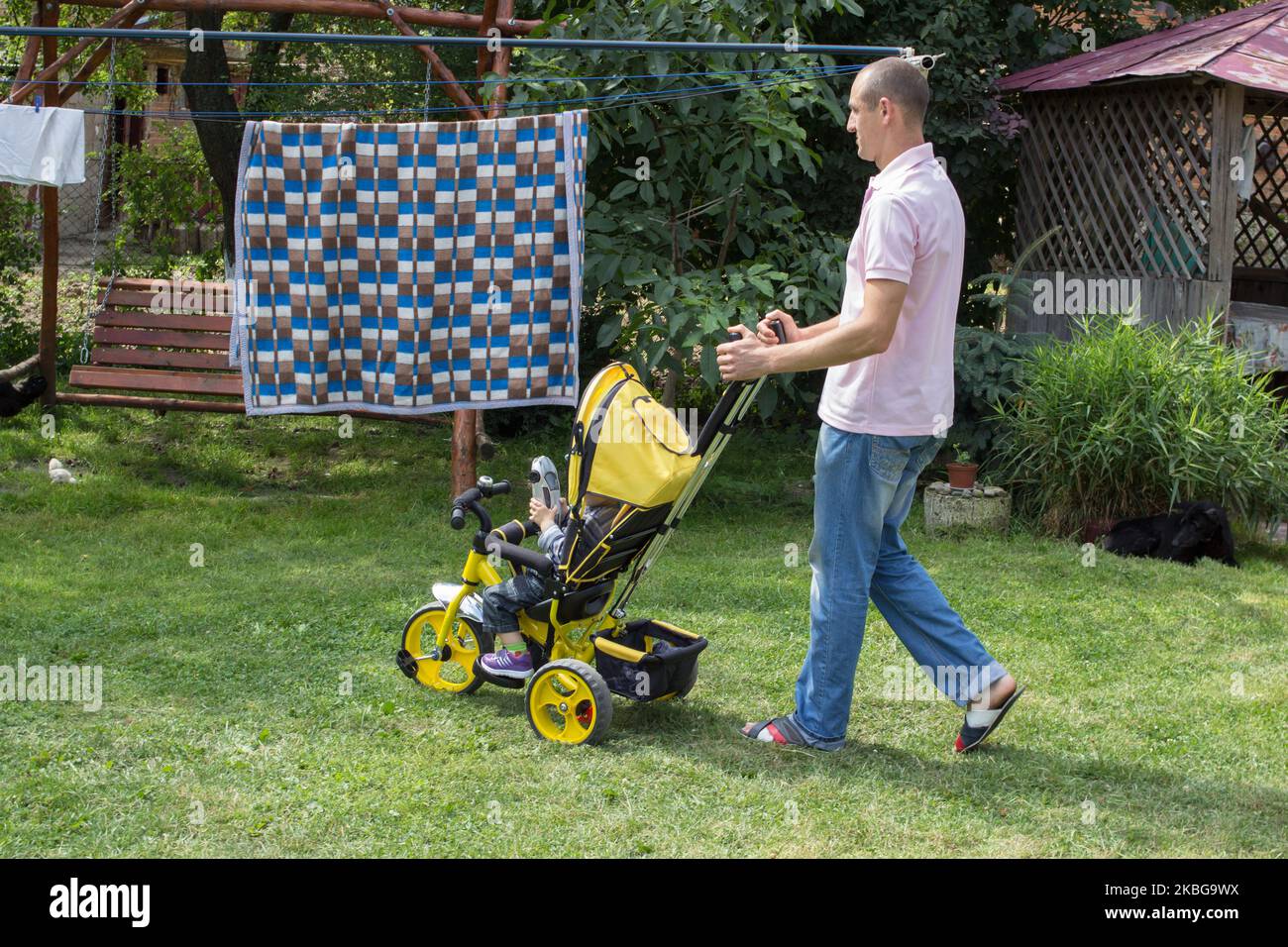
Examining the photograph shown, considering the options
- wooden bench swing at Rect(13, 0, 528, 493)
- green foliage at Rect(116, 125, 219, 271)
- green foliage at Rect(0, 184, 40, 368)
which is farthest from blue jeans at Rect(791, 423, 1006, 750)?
green foliage at Rect(0, 184, 40, 368)

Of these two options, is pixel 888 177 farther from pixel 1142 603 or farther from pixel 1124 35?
pixel 1124 35

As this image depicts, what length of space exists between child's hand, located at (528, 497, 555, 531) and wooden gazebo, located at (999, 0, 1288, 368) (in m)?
5.74

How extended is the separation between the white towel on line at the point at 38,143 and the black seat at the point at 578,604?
4.36 meters

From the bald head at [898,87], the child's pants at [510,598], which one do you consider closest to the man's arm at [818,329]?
the bald head at [898,87]

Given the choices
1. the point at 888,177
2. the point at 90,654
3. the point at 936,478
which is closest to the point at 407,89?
the point at 936,478

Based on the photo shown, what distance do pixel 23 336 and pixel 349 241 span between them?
5233 mm

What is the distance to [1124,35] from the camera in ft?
36.3

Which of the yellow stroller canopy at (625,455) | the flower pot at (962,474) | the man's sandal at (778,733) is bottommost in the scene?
the man's sandal at (778,733)

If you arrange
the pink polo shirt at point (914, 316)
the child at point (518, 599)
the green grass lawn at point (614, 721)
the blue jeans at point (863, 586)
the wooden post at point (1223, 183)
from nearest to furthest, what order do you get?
the green grass lawn at point (614, 721), the pink polo shirt at point (914, 316), the blue jeans at point (863, 586), the child at point (518, 599), the wooden post at point (1223, 183)

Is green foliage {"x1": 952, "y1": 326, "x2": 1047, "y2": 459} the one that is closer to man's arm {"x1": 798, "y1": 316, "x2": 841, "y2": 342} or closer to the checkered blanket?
the checkered blanket

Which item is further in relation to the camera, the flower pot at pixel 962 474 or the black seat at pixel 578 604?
the flower pot at pixel 962 474

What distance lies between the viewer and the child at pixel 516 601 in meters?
4.71

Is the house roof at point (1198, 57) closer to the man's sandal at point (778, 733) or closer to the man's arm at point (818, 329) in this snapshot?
the man's arm at point (818, 329)

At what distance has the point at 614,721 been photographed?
478cm
